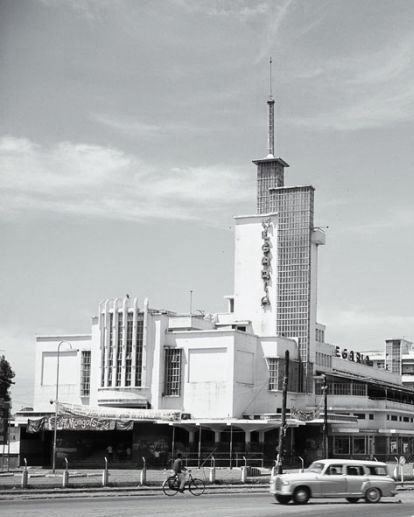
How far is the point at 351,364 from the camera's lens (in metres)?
110

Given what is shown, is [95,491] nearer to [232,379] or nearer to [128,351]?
Result: [232,379]

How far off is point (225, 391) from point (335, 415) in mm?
10189

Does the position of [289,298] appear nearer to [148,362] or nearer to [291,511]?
[148,362]

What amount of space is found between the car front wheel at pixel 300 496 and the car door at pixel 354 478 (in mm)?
2222

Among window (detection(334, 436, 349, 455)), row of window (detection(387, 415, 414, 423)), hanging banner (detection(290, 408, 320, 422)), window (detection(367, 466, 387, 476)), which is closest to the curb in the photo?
window (detection(367, 466, 387, 476))

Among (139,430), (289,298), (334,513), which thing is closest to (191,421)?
(139,430)

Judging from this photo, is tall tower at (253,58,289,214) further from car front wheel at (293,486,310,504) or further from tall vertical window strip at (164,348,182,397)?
car front wheel at (293,486,310,504)

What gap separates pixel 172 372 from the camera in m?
89.4

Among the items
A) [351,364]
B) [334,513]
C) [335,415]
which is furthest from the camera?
[351,364]

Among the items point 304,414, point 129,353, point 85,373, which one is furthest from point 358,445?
point 85,373

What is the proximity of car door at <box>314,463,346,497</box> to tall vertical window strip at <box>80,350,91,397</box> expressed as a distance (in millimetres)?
57443

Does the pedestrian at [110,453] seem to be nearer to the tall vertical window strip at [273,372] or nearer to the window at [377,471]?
the tall vertical window strip at [273,372]

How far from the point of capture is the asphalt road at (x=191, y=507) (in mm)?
29984

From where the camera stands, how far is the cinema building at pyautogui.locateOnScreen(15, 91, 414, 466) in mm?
82938
